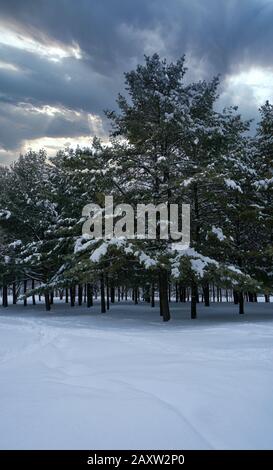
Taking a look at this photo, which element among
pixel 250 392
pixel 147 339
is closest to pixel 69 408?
pixel 250 392

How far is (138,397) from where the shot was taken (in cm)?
512

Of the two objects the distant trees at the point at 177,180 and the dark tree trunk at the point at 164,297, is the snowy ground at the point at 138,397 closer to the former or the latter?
the distant trees at the point at 177,180

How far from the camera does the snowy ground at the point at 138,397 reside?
3988 millimetres

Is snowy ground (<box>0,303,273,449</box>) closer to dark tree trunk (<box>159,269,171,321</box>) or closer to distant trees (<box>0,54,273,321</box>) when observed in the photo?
distant trees (<box>0,54,273,321</box>)

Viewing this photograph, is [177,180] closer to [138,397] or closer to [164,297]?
[164,297]

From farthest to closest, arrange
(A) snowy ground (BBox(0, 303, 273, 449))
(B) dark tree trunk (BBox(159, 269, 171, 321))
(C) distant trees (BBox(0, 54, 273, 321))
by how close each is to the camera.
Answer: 1. (B) dark tree trunk (BBox(159, 269, 171, 321))
2. (C) distant trees (BBox(0, 54, 273, 321))
3. (A) snowy ground (BBox(0, 303, 273, 449))

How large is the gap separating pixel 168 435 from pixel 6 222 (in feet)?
84.9

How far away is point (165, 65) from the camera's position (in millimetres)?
18062

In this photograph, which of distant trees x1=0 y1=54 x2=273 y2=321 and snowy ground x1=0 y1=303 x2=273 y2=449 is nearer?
snowy ground x1=0 y1=303 x2=273 y2=449

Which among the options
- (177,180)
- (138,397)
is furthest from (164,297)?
(138,397)

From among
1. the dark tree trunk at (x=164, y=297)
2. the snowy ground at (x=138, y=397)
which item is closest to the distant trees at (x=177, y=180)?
the dark tree trunk at (x=164, y=297)

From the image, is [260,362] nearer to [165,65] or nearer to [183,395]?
[183,395]

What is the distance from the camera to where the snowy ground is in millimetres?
3988

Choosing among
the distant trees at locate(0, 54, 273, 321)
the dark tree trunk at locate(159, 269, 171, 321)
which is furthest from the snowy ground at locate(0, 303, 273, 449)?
the dark tree trunk at locate(159, 269, 171, 321)
